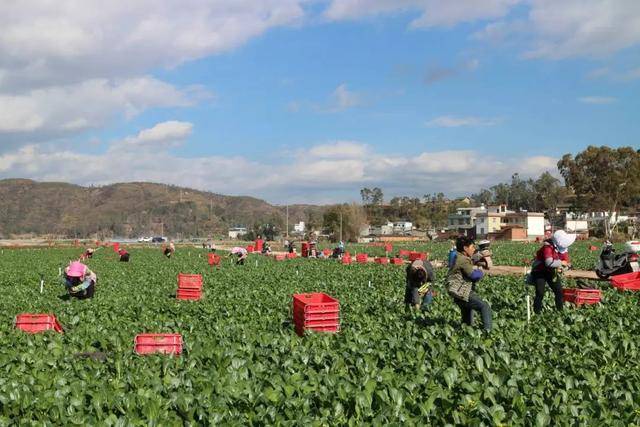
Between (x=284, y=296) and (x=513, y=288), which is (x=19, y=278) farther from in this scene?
(x=513, y=288)

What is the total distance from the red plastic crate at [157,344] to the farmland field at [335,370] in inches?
10.3

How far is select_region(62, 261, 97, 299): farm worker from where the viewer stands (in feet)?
55.1

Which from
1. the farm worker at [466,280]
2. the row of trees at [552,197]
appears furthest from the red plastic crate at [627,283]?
the row of trees at [552,197]

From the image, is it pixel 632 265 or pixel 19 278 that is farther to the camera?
pixel 19 278

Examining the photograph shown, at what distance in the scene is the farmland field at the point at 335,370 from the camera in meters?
5.95

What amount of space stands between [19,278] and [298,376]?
22.7 metres

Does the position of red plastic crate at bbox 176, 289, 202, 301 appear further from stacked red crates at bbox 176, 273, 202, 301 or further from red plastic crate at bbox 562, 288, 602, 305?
red plastic crate at bbox 562, 288, 602, 305

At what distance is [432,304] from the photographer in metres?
Result: 14.2

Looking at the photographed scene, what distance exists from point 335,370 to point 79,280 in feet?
38.0

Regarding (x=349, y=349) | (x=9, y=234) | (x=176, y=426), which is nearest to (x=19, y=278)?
(x=349, y=349)

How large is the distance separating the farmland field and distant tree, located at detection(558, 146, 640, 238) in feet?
254

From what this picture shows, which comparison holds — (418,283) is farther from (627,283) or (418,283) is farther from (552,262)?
(627,283)

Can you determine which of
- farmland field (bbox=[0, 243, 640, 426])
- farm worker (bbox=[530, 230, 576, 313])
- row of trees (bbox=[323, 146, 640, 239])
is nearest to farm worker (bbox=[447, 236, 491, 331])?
farmland field (bbox=[0, 243, 640, 426])

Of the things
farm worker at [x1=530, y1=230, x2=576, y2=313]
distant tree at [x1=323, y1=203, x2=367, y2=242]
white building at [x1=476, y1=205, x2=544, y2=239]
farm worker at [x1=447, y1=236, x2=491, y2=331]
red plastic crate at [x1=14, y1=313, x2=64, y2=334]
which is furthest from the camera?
distant tree at [x1=323, y1=203, x2=367, y2=242]
